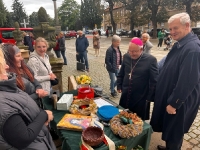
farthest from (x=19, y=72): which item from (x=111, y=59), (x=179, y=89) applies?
A: (x=111, y=59)

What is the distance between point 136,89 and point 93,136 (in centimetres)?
143

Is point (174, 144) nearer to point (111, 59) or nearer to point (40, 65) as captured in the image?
point (40, 65)

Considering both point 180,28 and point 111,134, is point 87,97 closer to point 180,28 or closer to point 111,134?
point 111,134

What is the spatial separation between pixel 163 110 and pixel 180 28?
1.17 meters

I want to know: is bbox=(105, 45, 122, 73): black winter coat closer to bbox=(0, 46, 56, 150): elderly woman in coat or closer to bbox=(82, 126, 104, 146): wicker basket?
bbox=(82, 126, 104, 146): wicker basket

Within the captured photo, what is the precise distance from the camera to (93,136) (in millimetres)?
1504

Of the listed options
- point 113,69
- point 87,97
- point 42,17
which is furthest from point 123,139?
point 42,17

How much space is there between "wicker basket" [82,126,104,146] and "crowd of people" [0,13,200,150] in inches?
12.8

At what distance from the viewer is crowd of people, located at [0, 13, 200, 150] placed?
42.3 inches

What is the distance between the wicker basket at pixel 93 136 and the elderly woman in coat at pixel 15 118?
395mm

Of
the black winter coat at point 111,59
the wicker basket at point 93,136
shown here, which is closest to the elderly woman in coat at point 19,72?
the wicker basket at point 93,136

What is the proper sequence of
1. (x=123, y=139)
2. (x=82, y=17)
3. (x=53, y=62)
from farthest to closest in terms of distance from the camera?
(x=82, y=17)
(x=53, y=62)
(x=123, y=139)

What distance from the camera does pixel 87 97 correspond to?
235 centimetres

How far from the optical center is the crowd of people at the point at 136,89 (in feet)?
3.52
